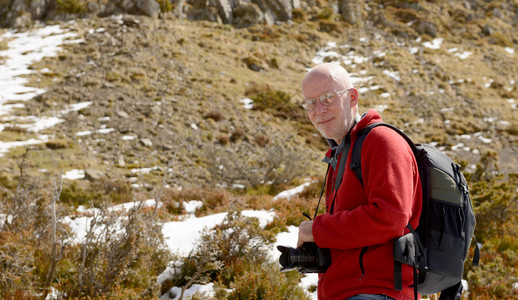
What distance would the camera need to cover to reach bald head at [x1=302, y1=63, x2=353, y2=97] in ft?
5.88

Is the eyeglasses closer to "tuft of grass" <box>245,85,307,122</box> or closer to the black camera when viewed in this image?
the black camera

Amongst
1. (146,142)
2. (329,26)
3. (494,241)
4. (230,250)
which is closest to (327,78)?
(230,250)

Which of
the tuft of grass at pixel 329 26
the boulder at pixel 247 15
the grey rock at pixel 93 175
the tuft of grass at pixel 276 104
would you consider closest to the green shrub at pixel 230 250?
the grey rock at pixel 93 175

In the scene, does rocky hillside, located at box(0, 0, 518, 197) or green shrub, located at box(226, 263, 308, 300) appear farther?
rocky hillside, located at box(0, 0, 518, 197)

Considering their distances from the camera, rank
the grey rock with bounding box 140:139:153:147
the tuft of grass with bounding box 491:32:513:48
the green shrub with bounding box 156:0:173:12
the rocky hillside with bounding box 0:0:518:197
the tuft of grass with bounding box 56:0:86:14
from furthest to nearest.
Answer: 1. the tuft of grass with bounding box 491:32:513:48
2. the green shrub with bounding box 156:0:173:12
3. the tuft of grass with bounding box 56:0:86:14
4. the grey rock with bounding box 140:139:153:147
5. the rocky hillside with bounding box 0:0:518:197

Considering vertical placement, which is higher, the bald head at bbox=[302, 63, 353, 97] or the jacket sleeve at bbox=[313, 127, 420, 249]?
the bald head at bbox=[302, 63, 353, 97]

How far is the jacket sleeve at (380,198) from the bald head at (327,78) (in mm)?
308

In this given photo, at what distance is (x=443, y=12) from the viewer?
113 ft

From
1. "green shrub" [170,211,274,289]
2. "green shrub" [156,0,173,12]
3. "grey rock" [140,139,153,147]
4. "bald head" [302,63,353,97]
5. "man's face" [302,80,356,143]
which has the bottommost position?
"grey rock" [140,139,153,147]

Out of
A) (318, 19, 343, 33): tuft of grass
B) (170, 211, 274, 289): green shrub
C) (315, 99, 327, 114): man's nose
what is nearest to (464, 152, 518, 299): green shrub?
(170, 211, 274, 289): green shrub

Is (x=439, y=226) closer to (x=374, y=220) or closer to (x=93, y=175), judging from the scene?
(x=374, y=220)

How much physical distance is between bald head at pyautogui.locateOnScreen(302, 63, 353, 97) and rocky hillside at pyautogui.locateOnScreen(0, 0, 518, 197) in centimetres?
307

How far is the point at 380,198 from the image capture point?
4.96 ft

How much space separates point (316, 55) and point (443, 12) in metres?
17.2
